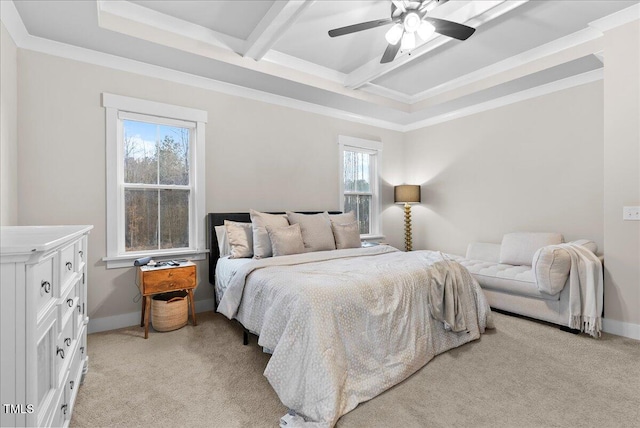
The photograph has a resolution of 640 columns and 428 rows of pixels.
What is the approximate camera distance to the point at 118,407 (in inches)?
72.9

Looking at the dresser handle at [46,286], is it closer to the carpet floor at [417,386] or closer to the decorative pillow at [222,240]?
the carpet floor at [417,386]

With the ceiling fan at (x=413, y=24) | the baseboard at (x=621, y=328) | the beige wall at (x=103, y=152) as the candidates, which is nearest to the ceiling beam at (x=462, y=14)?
the ceiling fan at (x=413, y=24)

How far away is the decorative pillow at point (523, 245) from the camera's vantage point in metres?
3.62

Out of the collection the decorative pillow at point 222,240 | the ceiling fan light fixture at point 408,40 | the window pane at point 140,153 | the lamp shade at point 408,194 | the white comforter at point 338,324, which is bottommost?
the white comforter at point 338,324

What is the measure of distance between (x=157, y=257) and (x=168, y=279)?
53 centimetres

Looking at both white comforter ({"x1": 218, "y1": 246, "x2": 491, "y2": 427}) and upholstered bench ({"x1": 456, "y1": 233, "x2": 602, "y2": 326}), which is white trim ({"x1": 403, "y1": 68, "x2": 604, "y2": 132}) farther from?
white comforter ({"x1": 218, "y1": 246, "x2": 491, "y2": 427})

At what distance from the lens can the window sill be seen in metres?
3.05

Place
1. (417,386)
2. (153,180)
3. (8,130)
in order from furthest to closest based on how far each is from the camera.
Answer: (153,180) < (8,130) < (417,386)

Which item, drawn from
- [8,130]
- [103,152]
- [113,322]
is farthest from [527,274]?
[8,130]

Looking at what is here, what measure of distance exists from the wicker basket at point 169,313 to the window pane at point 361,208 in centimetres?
280

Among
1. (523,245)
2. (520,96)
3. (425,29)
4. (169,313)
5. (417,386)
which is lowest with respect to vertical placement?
(417,386)

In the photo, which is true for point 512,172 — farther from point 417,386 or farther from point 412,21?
point 417,386

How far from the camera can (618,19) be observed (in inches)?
111

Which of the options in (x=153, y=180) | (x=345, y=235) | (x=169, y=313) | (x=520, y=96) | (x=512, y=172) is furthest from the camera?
(x=512, y=172)
